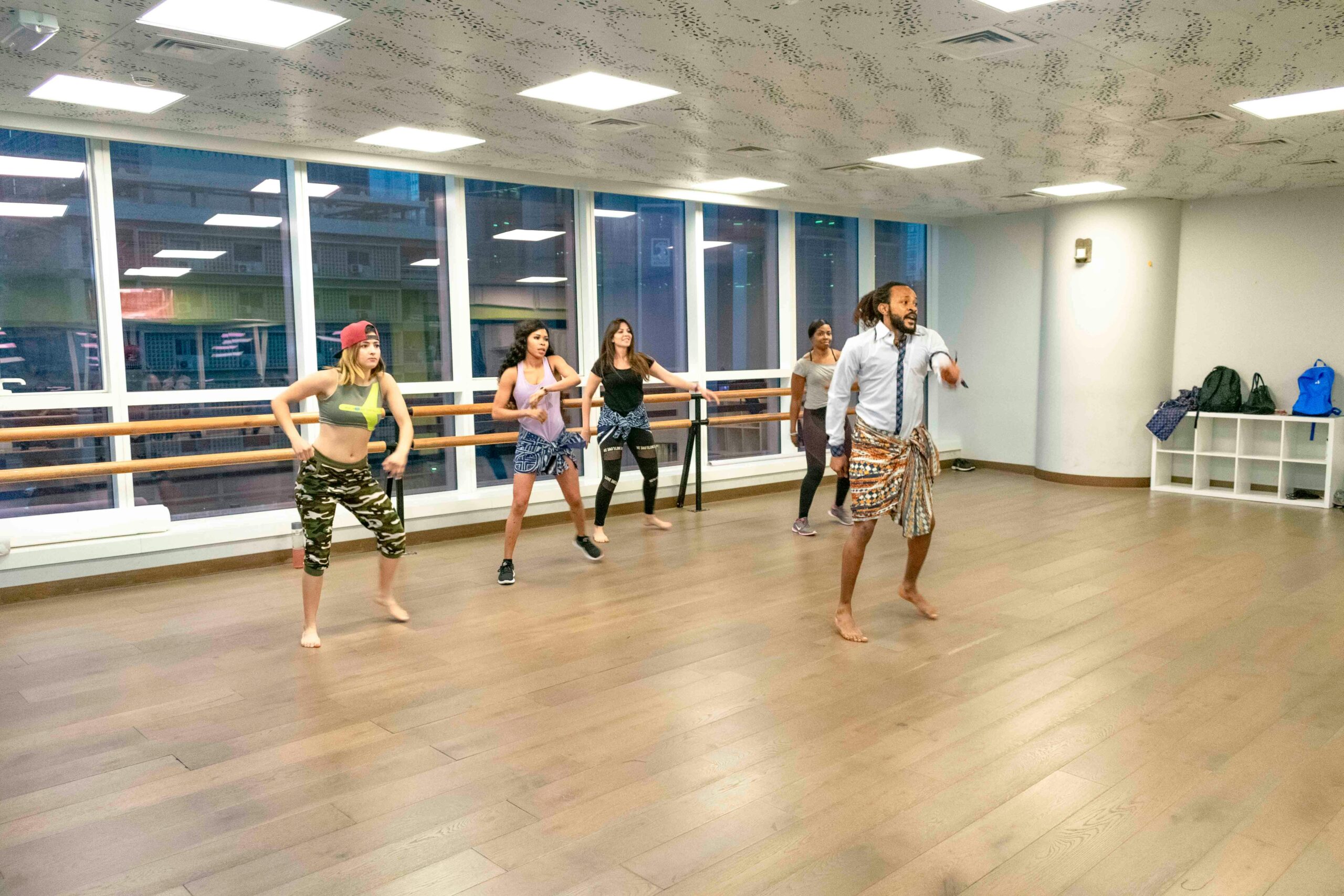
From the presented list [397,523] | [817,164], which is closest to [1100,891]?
[397,523]

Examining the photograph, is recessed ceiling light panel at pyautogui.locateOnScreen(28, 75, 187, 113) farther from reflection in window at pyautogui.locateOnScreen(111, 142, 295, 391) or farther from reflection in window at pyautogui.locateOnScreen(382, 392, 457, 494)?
reflection in window at pyautogui.locateOnScreen(382, 392, 457, 494)

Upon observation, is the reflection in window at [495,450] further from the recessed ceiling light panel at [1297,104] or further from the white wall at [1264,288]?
the white wall at [1264,288]

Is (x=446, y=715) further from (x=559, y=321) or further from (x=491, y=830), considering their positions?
(x=559, y=321)

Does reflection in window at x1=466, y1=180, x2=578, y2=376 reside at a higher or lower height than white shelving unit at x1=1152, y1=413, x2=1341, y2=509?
higher

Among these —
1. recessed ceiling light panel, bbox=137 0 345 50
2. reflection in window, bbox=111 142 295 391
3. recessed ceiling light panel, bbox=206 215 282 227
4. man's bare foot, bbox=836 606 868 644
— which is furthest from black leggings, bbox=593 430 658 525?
recessed ceiling light panel, bbox=137 0 345 50

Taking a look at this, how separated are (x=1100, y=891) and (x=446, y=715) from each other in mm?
2187

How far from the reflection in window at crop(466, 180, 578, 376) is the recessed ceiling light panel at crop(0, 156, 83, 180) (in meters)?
2.52

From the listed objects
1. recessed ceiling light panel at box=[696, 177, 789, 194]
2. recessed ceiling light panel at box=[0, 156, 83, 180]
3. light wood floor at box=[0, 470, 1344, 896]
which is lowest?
light wood floor at box=[0, 470, 1344, 896]

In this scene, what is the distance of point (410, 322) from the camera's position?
283 inches

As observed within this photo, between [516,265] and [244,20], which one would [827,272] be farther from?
[244,20]

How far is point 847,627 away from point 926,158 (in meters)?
3.72

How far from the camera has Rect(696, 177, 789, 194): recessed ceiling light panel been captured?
25.2ft

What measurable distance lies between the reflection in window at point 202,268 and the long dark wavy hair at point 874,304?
4.03m

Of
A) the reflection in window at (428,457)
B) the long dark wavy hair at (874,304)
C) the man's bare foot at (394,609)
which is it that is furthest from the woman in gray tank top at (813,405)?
the man's bare foot at (394,609)
